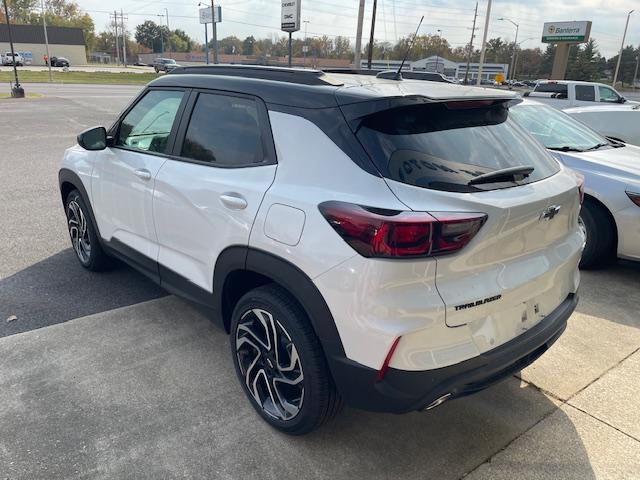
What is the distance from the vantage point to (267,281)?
8.77 feet

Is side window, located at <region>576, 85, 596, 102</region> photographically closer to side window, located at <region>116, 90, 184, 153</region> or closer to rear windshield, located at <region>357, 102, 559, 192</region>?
rear windshield, located at <region>357, 102, 559, 192</region>

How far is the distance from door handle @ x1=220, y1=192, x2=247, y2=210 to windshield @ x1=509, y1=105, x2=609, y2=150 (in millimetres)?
3933

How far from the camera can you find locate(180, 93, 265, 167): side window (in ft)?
8.84

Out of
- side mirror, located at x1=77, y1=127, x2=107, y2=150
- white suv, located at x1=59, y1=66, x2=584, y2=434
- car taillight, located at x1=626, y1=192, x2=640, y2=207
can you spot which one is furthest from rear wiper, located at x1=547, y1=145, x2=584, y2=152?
side mirror, located at x1=77, y1=127, x2=107, y2=150

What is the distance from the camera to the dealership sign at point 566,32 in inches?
1563

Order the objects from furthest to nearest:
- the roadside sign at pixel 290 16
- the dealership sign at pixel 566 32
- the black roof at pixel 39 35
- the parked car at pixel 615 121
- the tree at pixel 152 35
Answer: the tree at pixel 152 35 < the black roof at pixel 39 35 < the dealership sign at pixel 566 32 < the roadside sign at pixel 290 16 < the parked car at pixel 615 121

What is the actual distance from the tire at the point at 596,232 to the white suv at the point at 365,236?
7.52 feet

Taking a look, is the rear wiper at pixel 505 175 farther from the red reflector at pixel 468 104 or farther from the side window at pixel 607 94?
the side window at pixel 607 94

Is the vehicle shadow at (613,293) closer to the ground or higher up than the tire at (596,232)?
closer to the ground

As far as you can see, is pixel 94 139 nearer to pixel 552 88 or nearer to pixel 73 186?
pixel 73 186

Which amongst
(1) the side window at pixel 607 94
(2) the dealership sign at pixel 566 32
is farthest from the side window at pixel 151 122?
(2) the dealership sign at pixel 566 32

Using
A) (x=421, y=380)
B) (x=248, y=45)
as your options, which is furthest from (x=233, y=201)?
(x=248, y=45)

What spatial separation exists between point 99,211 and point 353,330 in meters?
2.77

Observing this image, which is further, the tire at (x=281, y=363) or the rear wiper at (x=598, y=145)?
the rear wiper at (x=598, y=145)
